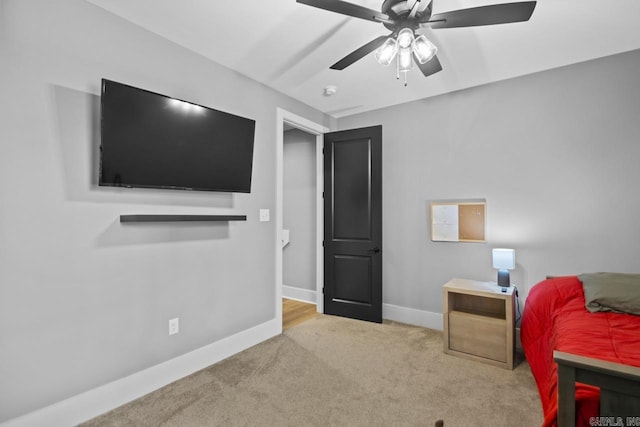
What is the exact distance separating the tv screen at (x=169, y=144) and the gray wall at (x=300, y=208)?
1.71 meters

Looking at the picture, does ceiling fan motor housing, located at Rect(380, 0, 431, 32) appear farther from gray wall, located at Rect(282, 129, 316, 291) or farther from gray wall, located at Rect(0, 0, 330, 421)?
gray wall, located at Rect(282, 129, 316, 291)

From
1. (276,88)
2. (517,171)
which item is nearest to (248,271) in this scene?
(276,88)

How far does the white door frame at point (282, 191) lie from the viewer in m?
3.29

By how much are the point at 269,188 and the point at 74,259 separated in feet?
5.62

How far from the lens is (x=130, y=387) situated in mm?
2119

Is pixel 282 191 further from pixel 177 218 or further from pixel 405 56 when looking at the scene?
pixel 405 56

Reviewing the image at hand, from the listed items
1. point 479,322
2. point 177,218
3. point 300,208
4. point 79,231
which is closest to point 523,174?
point 479,322

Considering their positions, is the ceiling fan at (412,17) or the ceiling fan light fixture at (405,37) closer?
the ceiling fan at (412,17)

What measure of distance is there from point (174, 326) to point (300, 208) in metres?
2.49

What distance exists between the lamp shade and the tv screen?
2288 millimetres

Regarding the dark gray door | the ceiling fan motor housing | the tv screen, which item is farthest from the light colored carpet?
the ceiling fan motor housing

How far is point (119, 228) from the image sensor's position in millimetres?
2111

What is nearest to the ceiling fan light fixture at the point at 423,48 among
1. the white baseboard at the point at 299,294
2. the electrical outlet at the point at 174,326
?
the electrical outlet at the point at 174,326

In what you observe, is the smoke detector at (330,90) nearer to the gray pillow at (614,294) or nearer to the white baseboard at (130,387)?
the white baseboard at (130,387)
